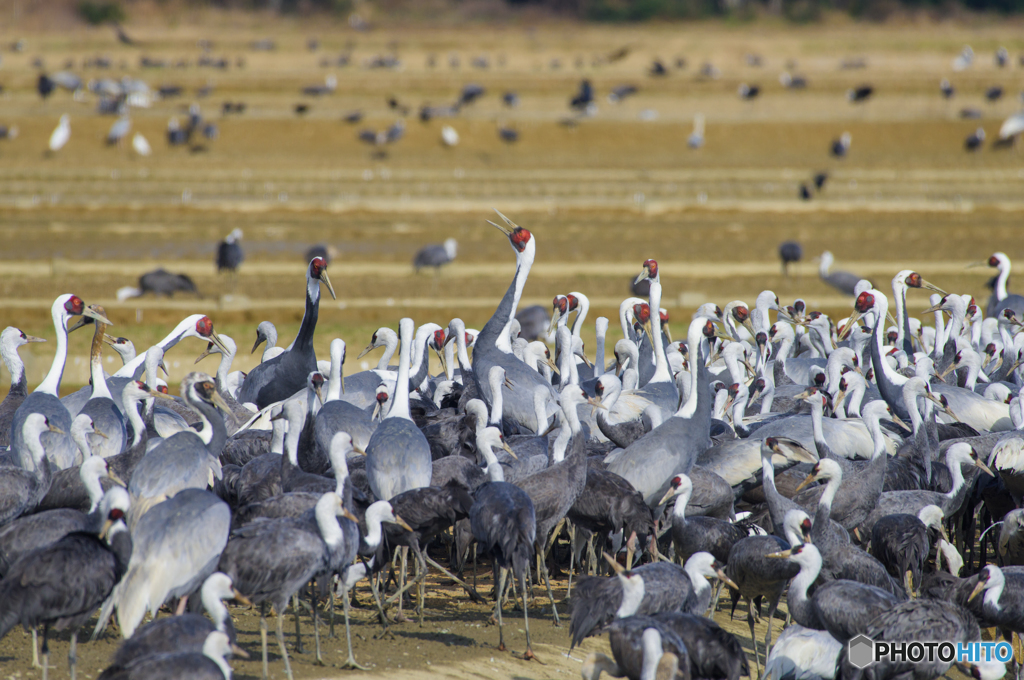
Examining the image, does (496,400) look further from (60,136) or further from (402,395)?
(60,136)

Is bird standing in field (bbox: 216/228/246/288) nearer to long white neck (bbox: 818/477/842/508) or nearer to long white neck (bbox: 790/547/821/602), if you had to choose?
long white neck (bbox: 818/477/842/508)

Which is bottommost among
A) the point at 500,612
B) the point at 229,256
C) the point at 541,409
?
the point at 500,612

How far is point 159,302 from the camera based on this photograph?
1758 centimetres

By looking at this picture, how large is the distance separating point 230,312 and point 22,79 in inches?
1109

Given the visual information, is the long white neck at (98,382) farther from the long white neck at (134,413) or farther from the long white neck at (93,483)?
the long white neck at (93,483)

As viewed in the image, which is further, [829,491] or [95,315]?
[95,315]

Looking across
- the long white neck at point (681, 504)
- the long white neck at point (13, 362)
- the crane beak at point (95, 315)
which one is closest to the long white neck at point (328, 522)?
the long white neck at point (681, 504)

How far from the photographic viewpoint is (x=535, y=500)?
23.1 feet

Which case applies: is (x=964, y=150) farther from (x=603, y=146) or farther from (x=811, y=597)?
(x=811, y=597)

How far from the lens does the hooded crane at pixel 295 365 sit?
33.5 feet

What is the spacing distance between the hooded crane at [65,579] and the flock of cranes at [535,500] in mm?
11

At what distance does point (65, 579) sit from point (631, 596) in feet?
9.08

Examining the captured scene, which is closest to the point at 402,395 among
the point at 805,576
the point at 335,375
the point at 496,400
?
the point at 496,400

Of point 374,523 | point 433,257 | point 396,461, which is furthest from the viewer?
point 433,257
